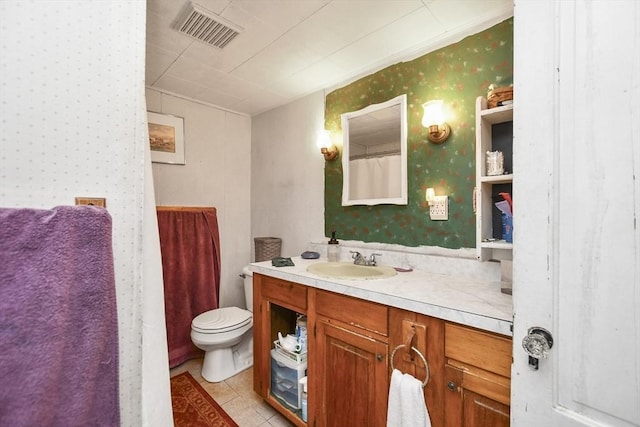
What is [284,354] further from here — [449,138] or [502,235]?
[449,138]

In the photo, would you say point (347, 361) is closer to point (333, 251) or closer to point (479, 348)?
point (479, 348)

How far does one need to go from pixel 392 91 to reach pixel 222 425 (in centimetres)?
235

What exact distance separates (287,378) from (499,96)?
1.89 meters

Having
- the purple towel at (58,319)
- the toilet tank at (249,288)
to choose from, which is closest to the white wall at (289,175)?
the toilet tank at (249,288)

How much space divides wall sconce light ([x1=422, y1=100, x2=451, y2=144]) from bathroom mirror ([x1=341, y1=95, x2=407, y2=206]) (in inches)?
7.5

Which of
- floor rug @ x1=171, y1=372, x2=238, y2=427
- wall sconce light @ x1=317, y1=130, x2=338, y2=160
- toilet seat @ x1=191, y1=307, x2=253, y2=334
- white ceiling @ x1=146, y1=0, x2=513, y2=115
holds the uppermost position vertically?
white ceiling @ x1=146, y1=0, x2=513, y2=115

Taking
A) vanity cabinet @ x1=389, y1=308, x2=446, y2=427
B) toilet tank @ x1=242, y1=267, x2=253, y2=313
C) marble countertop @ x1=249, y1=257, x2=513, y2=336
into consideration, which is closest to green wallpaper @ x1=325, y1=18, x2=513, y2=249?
marble countertop @ x1=249, y1=257, x2=513, y2=336

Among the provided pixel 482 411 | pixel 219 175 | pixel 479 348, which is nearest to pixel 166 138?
pixel 219 175

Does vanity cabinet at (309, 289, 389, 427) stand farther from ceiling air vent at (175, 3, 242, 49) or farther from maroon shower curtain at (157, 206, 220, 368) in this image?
ceiling air vent at (175, 3, 242, 49)

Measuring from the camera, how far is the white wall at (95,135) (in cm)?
58

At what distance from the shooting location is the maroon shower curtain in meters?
2.24

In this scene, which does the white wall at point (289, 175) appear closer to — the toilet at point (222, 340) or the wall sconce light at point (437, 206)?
the toilet at point (222, 340)

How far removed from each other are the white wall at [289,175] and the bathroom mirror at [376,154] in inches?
11.4

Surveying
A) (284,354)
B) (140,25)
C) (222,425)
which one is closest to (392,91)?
(140,25)
